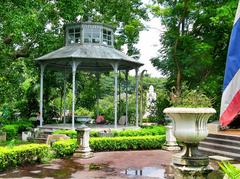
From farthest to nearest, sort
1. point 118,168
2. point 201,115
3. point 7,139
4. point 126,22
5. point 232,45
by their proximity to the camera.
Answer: point 126,22 < point 7,139 < point 118,168 < point 201,115 < point 232,45

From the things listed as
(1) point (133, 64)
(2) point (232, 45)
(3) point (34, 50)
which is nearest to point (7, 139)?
(3) point (34, 50)

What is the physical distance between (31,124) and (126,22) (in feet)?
30.9

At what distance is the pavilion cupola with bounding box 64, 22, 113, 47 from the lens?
20766mm

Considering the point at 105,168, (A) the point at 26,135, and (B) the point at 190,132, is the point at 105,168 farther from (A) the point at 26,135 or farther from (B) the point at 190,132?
(A) the point at 26,135

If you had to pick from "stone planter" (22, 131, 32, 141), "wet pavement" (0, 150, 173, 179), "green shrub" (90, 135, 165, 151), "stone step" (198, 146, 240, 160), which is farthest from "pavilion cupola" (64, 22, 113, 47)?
"stone step" (198, 146, 240, 160)

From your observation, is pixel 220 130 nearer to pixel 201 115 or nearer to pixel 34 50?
pixel 201 115

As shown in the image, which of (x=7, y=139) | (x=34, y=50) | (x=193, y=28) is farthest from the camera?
(x=193, y=28)

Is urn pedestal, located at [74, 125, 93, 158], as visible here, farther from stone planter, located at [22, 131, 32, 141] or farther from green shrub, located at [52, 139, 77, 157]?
stone planter, located at [22, 131, 32, 141]

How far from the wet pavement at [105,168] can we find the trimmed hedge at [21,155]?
0.27m

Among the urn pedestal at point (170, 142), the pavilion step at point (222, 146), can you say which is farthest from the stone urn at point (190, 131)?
the urn pedestal at point (170, 142)

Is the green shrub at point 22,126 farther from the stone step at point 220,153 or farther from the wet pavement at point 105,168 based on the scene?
the stone step at point 220,153

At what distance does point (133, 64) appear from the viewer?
66.7ft

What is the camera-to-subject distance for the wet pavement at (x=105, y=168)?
976 cm

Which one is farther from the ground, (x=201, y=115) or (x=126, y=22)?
(x=126, y=22)
